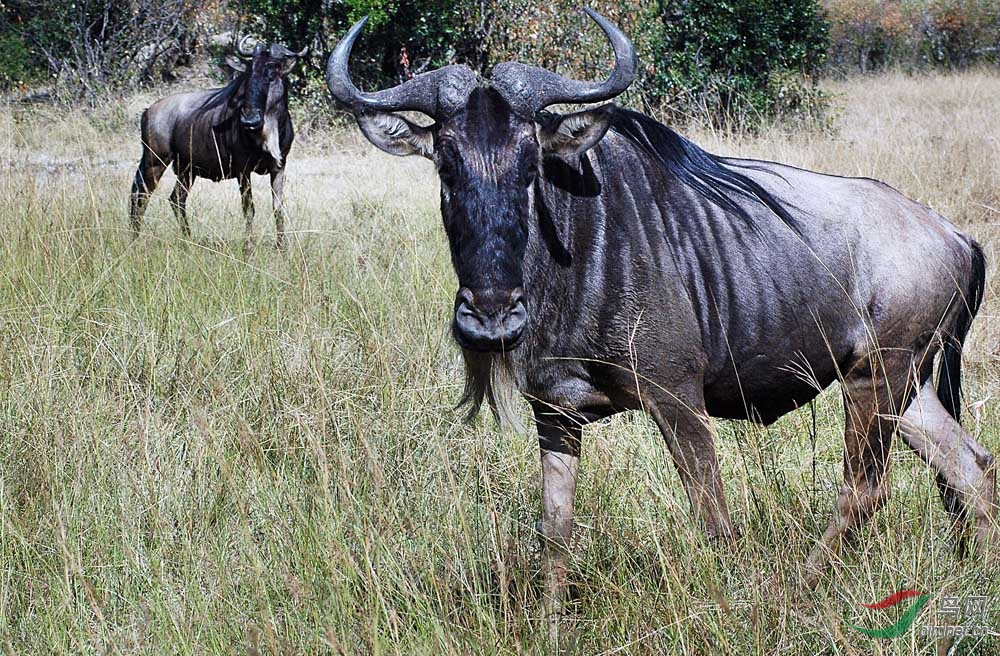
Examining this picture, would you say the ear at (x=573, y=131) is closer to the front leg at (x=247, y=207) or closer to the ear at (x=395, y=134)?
the ear at (x=395, y=134)

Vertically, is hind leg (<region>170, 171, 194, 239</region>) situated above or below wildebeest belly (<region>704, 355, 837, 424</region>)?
below

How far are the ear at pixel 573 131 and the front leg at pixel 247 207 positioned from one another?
2612mm

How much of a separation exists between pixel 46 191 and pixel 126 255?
1.57m

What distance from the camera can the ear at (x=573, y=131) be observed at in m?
2.72

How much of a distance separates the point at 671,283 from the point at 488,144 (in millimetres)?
647

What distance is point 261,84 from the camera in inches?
320

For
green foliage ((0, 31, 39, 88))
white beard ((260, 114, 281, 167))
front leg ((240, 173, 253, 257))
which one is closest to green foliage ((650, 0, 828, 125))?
white beard ((260, 114, 281, 167))

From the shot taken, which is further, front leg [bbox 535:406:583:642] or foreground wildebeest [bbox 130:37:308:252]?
foreground wildebeest [bbox 130:37:308:252]

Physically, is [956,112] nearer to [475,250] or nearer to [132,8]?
[475,250]

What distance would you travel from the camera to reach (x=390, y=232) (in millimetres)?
5914

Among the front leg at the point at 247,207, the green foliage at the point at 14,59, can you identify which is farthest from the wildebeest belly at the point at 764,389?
the green foliage at the point at 14,59

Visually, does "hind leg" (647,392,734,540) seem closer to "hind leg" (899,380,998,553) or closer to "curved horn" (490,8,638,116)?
"hind leg" (899,380,998,553)

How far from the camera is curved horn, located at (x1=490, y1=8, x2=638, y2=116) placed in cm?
271

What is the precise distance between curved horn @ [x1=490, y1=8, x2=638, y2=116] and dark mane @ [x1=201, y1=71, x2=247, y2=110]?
239 inches
